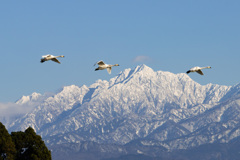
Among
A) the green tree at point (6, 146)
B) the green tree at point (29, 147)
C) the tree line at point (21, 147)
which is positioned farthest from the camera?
the green tree at point (29, 147)

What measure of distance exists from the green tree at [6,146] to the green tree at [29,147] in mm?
6372

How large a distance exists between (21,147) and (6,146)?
12592 millimetres

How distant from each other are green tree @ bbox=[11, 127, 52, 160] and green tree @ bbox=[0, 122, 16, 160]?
6.37m

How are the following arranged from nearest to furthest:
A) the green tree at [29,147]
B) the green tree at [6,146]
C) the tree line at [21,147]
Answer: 1. the green tree at [6,146]
2. the tree line at [21,147]
3. the green tree at [29,147]

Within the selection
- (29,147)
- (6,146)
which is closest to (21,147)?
(29,147)

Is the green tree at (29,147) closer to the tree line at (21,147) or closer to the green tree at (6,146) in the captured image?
the tree line at (21,147)

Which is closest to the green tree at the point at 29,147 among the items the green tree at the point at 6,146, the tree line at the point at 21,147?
the tree line at the point at 21,147

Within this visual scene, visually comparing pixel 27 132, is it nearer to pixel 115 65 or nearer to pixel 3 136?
pixel 3 136

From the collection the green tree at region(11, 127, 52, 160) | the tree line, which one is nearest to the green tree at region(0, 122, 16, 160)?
the tree line

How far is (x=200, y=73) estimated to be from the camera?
87.7 m

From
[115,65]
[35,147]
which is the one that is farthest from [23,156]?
[115,65]

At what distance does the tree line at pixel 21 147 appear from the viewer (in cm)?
16062

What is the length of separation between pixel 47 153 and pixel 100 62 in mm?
84956

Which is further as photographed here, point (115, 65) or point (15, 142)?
point (15, 142)
